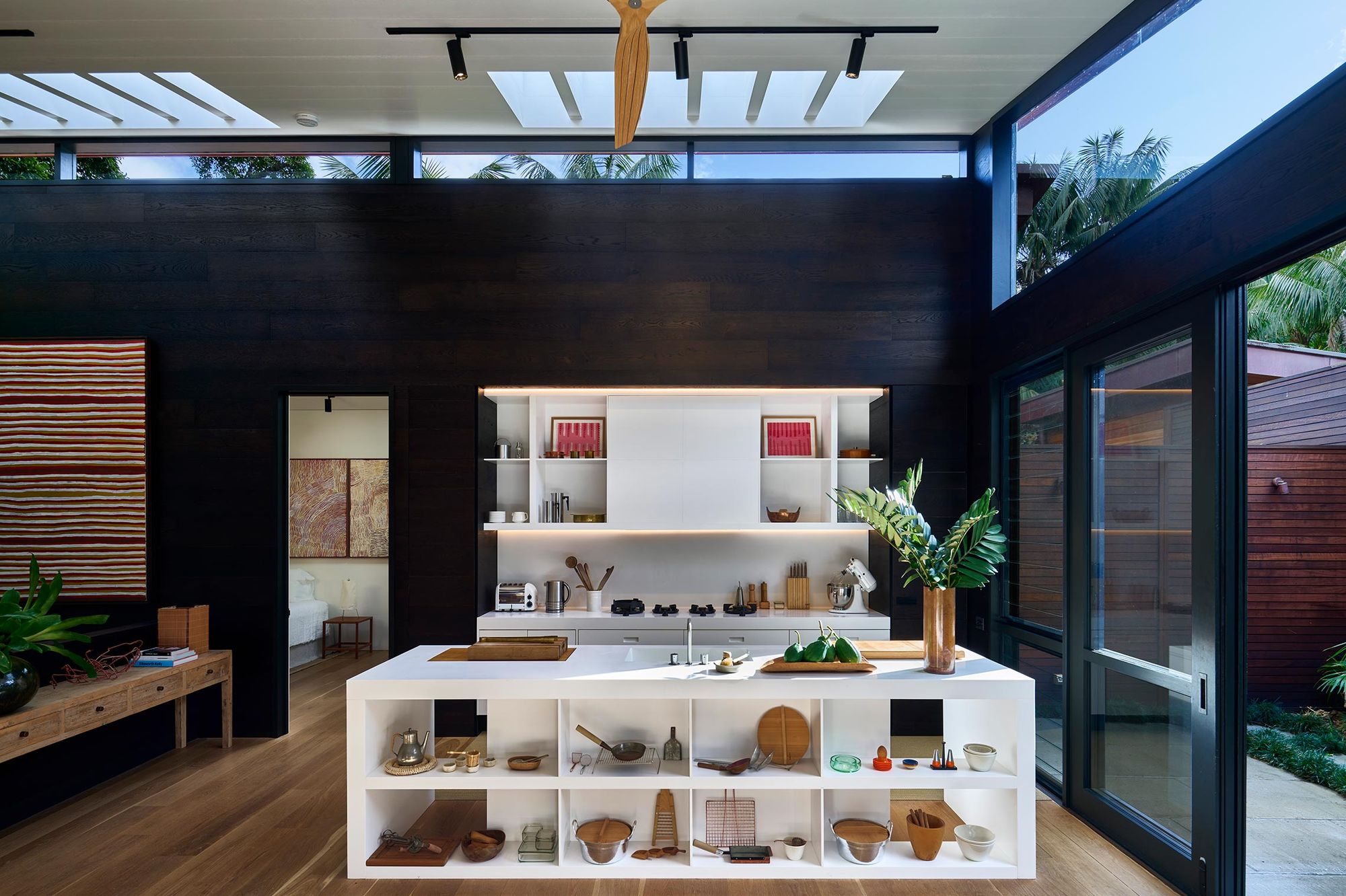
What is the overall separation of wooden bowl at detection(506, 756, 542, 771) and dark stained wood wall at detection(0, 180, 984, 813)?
2.21 m

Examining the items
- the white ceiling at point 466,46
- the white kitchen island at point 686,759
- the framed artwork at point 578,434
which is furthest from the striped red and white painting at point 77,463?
the white kitchen island at point 686,759

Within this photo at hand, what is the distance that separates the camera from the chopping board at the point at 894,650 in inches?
133

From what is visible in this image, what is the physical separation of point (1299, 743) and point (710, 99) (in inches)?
Result: 168

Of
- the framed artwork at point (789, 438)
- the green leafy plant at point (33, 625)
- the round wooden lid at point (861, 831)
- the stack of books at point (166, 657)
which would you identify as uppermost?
the framed artwork at point (789, 438)

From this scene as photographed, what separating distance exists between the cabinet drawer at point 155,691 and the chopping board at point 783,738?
10.9ft

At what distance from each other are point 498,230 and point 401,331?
0.91 m

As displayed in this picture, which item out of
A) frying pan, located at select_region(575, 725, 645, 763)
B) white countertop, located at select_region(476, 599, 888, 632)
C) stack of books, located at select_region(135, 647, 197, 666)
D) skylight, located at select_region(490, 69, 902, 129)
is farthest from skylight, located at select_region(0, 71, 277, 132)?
frying pan, located at select_region(575, 725, 645, 763)

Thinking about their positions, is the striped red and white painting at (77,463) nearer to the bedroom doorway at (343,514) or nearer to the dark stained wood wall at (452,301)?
the dark stained wood wall at (452,301)

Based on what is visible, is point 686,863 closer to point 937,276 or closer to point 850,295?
point 850,295

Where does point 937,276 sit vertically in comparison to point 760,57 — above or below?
below

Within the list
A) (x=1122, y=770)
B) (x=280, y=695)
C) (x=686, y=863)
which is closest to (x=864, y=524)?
(x=1122, y=770)

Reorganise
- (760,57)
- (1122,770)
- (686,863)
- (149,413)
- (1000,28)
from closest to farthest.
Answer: (686,863)
(1122,770)
(1000,28)
(760,57)
(149,413)

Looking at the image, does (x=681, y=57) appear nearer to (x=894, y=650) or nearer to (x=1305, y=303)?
(x=1305, y=303)

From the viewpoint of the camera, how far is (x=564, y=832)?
3150mm
